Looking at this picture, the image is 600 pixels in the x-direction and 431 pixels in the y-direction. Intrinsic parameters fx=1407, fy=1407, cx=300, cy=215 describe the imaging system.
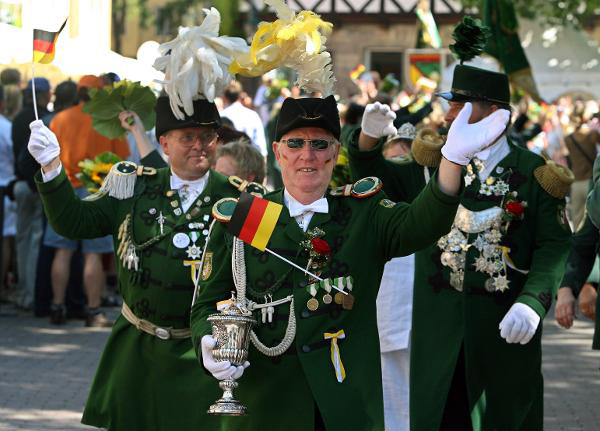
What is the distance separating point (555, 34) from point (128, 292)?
32.0 metres

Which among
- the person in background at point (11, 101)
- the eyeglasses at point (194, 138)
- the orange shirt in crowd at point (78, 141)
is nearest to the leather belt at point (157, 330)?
the eyeglasses at point (194, 138)

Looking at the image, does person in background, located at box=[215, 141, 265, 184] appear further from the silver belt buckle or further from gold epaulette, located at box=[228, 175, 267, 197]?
the silver belt buckle

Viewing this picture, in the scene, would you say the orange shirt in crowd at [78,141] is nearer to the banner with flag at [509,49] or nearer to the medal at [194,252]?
the banner with flag at [509,49]

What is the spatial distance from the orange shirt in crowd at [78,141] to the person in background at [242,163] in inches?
177

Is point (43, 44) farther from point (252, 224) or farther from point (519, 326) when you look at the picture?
point (519, 326)

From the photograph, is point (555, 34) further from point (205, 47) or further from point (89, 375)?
point (205, 47)

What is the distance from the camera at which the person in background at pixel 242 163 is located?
7.18 m

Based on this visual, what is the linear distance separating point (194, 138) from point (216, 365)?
6.22 feet

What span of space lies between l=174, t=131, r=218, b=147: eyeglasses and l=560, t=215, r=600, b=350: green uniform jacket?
5.67ft

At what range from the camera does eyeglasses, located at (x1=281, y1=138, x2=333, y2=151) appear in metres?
4.82

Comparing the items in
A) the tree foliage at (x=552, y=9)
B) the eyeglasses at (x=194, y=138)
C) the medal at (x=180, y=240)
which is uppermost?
the tree foliage at (x=552, y=9)

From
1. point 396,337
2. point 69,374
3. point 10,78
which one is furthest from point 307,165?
point 10,78

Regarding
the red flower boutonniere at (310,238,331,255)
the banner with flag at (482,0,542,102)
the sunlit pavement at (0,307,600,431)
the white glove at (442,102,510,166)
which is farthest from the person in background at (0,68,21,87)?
the white glove at (442,102,510,166)

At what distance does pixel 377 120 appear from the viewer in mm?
5809
